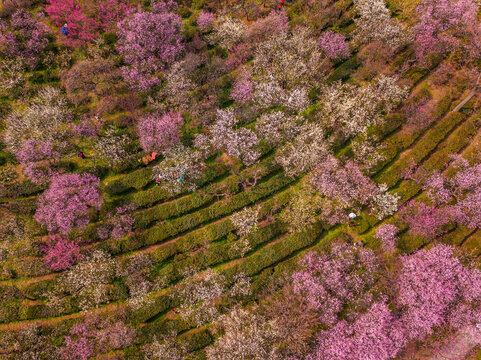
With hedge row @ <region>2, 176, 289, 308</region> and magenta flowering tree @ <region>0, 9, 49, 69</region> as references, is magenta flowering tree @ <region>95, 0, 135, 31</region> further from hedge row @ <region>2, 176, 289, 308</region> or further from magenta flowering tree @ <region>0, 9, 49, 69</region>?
hedge row @ <region>2, 176, 289, 308</region>

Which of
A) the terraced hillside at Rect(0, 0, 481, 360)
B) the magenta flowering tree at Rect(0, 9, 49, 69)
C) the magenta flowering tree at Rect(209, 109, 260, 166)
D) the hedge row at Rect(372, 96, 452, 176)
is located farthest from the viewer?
the magenta flowering tree at Rect(0, 9, 49, 69)

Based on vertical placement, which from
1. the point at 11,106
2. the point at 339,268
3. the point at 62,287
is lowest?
the point at 62,287

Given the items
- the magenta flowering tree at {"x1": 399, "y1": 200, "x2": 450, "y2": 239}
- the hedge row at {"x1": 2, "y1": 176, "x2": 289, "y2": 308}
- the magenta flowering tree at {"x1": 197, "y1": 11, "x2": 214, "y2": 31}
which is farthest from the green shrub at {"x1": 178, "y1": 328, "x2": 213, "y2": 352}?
the magenta flowering tree at {"x1": 197, "y1": 11, "x2": 214, "y2": 31}

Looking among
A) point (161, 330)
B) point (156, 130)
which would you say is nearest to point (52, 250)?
point (161, 330)

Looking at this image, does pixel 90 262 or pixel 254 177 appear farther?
pixel 254 177

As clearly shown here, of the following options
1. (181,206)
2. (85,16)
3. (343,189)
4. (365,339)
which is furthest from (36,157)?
(365,339)

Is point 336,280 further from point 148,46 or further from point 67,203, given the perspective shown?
point 148,46

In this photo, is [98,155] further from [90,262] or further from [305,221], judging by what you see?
[305,221]
